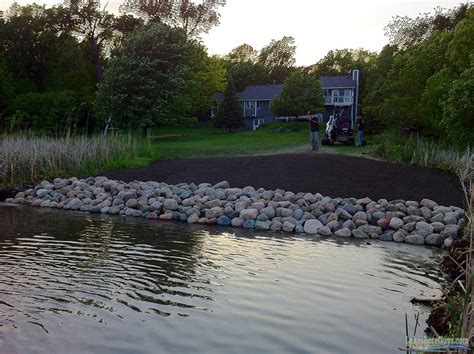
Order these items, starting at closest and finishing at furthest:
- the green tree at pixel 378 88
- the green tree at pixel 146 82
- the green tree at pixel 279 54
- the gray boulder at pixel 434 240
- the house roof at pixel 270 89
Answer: the gray boulder at pixel 434 240
the green tree at pixel 146 82
the green tree at pixel 378 88
the house roof at pixel 270 89
the green tree at pixel 279 54

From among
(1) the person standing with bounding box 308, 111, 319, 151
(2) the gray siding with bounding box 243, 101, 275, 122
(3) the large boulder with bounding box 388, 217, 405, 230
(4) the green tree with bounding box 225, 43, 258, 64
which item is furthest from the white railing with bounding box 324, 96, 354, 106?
(3) the large boulder with bounding box 388, 217, 405, 230

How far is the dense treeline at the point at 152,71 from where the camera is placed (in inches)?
762

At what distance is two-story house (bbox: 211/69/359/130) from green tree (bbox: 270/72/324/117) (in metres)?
8.29

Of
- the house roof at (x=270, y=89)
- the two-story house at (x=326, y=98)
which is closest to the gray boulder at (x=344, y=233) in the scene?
the two-story house at (x=326, y=98)

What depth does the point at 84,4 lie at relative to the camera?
1606 inches

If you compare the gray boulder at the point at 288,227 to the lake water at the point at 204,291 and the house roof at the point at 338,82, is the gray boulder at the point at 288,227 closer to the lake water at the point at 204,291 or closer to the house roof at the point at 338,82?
the lake water at the point at 204,291

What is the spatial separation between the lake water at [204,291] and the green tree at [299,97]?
38.6 meters

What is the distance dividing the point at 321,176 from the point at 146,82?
623 inches

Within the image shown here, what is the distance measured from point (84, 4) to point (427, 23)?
24.2 m

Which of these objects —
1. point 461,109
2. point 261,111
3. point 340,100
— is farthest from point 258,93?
point 461,109

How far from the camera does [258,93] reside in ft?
203

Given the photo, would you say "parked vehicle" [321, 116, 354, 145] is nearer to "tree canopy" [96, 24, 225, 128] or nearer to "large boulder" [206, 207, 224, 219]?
"tree canopy" [96, 24, 225, 128]

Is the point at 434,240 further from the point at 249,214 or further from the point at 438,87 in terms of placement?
the point at 438,87

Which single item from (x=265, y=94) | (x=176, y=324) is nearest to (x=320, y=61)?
(x=265, y=94)
